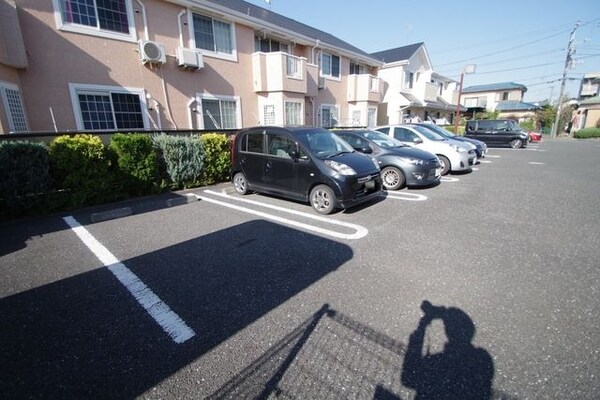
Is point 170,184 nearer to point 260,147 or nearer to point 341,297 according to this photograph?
point 260,147

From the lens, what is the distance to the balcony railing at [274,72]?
1195cm

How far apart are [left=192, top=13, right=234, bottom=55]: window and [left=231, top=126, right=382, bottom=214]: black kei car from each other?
6285mm

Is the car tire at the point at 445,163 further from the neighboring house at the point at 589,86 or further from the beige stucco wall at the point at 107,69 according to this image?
the neighboring house at the point at 589,86

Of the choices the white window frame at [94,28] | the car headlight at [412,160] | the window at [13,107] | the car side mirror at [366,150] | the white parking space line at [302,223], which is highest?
the white window frame at [94,28]

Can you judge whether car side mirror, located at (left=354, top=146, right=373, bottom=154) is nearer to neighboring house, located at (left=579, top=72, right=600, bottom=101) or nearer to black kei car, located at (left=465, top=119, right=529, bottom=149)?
black kei car, located at (left=465, top=119, right=529, bottom=149)

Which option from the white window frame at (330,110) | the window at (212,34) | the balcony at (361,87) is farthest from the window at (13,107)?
the balcony at (361,87)

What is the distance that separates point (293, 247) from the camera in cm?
391

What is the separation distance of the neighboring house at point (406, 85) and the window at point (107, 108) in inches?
718

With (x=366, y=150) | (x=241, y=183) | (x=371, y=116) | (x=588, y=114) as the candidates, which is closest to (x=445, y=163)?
(x=366, y=150)

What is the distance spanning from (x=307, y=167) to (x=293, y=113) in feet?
28.7

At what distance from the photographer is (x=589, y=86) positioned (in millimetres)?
47469

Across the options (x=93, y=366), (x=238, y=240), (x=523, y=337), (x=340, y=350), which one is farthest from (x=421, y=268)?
(x=93, y=366)

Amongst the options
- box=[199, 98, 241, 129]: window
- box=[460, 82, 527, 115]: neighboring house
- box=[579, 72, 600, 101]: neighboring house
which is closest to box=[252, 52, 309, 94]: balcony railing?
box=[199, 98, 241, 129]: window

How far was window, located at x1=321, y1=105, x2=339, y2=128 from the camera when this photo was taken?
1678cm
